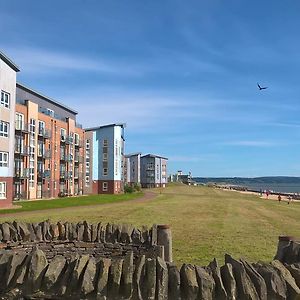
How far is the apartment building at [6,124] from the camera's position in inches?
1892

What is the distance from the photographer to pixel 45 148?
7250 cm

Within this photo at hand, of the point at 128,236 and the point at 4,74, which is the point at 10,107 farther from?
the point at 128,236

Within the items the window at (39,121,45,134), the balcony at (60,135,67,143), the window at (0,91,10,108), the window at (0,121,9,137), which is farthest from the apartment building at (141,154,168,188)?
the window at (0,91,10,108)

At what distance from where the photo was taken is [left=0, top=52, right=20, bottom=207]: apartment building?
4806cm

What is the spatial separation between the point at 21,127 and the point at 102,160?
1589 inches

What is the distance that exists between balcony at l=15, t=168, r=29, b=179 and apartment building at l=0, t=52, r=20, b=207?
11437 mm

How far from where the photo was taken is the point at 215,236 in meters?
20.4

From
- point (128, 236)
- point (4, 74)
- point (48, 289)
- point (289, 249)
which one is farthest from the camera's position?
point (4, 74)

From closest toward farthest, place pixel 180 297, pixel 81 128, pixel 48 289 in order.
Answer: pixel 180 297, pixel 48 289, pixel 81 128

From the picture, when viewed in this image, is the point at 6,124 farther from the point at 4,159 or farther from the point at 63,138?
the point at 63,138

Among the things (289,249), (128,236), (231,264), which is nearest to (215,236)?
(128,236)

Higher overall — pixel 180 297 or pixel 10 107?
pixel 10 107

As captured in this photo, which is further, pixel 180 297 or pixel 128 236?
pixel 128 236

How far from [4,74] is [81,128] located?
150ft
